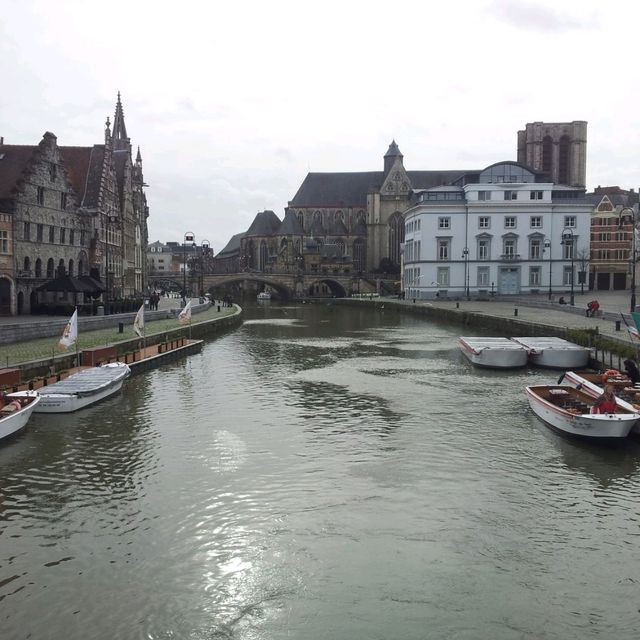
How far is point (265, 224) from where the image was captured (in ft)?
516

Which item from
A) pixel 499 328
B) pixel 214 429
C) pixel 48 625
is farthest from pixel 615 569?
pixel 499 328

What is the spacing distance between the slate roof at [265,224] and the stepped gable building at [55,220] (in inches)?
3070

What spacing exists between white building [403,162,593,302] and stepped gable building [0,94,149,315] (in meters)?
37.1

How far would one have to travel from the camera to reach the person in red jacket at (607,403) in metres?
19.8

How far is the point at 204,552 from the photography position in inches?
498

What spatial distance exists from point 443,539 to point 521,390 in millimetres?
16925

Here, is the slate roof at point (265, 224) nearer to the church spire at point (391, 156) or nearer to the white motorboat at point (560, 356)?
the church spire at point (391, 156)

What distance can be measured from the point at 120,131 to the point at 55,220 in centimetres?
5422

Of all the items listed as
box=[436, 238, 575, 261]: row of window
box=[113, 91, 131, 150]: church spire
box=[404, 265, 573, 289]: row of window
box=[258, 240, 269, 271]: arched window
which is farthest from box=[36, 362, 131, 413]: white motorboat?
box=[258, 240, 269, 271]: arched window

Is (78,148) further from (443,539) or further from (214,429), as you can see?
(443,539)

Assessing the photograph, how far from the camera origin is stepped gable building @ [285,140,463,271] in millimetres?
140625

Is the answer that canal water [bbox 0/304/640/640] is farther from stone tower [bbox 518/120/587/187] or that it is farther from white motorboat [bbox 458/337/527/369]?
stone tower [bbox 518/120/587/187]

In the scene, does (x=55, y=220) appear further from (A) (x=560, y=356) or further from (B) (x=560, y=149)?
(B) (x=560, y=149)

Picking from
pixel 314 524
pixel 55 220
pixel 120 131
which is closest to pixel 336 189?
pixel 120 131
